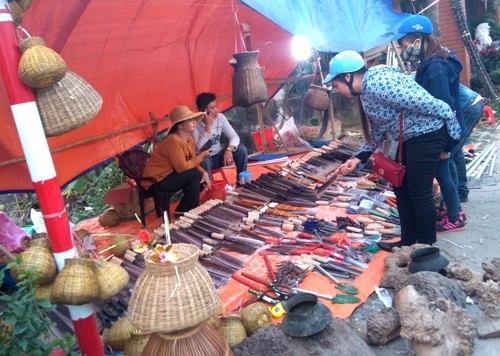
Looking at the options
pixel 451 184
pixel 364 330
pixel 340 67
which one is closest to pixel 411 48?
pixel 340 67

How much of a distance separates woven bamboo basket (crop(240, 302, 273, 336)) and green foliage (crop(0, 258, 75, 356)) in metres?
1.28

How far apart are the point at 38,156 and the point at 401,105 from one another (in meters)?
2.67

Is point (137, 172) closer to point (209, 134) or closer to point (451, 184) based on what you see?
point (209, 134)

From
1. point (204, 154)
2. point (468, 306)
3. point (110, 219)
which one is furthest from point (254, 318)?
point (110, 219)

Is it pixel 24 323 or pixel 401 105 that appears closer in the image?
pixel 24 323

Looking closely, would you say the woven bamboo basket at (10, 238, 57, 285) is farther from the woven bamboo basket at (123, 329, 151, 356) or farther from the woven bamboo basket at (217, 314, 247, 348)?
the woven bamboo basket at (217, 314, 247, 348)

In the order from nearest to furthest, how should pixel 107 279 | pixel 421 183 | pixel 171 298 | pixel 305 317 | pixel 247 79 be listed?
pixel 171 298
pixel 107 279
pixel 305 317
pixel 421 183
pixel 247 79

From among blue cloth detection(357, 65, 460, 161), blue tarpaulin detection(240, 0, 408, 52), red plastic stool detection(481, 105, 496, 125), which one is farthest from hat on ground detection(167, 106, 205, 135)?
red plastic stool detection(481, 105, 496, 125)

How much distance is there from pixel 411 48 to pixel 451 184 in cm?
140

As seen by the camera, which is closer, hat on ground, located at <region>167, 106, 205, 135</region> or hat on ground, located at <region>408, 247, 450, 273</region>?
hat on ground, located at <region>408, 247, 450, 273</region>

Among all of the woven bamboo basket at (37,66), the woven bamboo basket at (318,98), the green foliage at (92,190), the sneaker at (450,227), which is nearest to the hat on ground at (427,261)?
the sneaker at (450,227)

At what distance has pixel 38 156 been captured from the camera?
2291mm

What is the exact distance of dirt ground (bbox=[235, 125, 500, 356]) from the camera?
2.56 m

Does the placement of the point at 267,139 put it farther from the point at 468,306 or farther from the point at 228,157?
the point at 468,306
